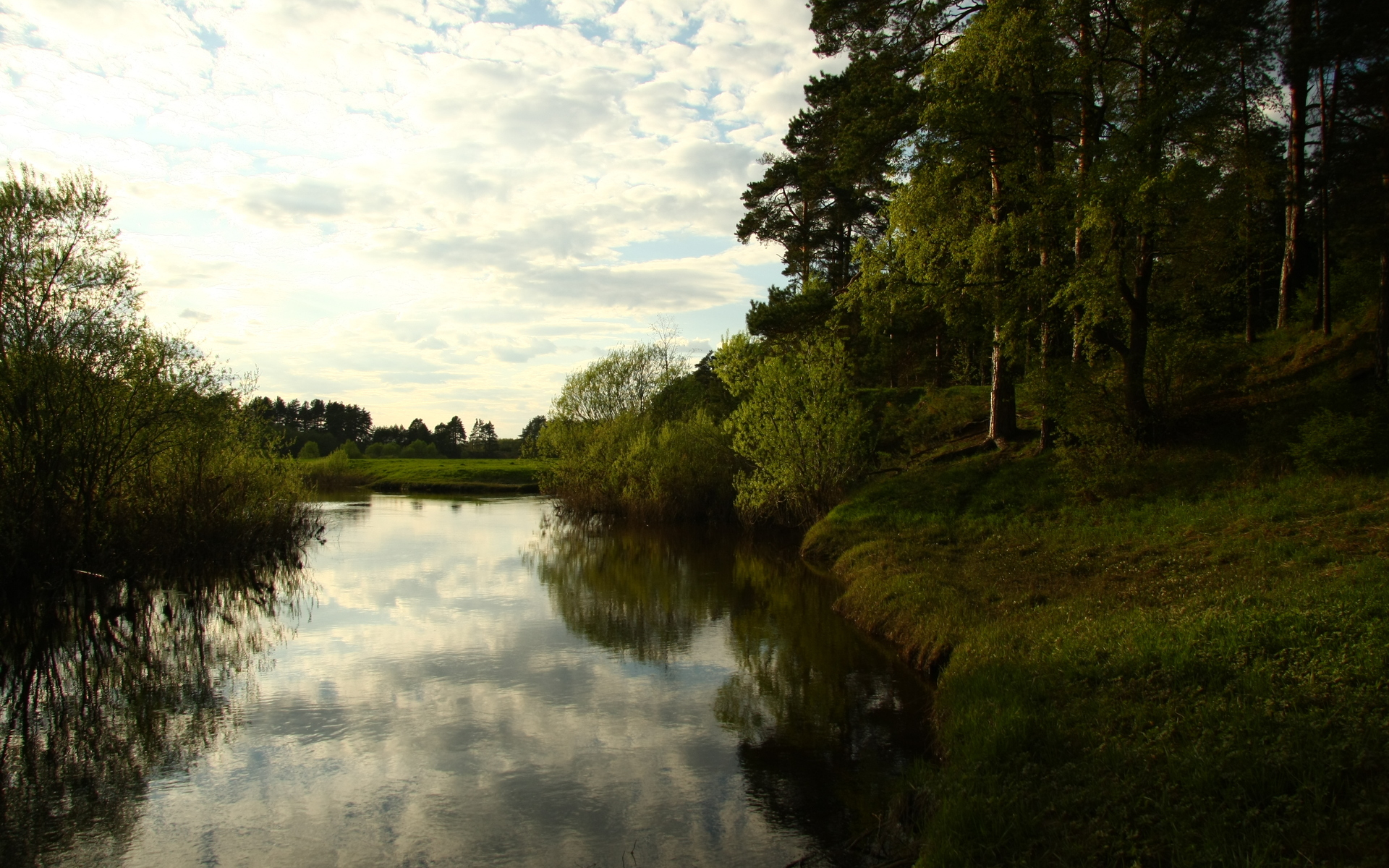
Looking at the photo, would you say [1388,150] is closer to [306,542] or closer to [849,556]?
[849,556]

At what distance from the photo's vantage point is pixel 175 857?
7.96 meters

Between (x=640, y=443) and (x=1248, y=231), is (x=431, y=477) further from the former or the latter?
(x=1248, y=231)

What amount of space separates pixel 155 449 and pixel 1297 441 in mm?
28543

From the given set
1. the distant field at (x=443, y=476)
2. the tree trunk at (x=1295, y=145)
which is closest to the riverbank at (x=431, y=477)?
the distant field at (x=443, y=476)

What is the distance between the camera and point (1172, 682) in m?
8.31

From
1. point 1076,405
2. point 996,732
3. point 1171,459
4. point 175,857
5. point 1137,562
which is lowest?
point 175,857

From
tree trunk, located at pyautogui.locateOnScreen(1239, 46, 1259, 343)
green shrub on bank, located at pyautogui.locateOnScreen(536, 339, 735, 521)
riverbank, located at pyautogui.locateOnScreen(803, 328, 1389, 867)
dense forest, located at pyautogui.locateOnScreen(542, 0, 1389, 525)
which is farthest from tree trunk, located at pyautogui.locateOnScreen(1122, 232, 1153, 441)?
green shrub on bank, located at pyautogui.locateOnScreen(536, 339, 735, 521)

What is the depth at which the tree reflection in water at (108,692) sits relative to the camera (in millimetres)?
8844

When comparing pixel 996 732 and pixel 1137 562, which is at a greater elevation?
pixel 1137 562

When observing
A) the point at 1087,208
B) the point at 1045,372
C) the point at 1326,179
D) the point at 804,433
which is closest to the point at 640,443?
the point at 804,433

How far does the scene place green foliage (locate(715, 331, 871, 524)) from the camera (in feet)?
92.1

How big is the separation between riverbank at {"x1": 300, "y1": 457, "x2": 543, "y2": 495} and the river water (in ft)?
155

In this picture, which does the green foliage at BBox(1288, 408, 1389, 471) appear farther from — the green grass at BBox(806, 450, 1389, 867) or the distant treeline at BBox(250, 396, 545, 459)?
the distant treeline at BBox(250, 396, 545, 459)

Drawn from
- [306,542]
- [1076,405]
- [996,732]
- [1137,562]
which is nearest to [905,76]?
[1076,405]
